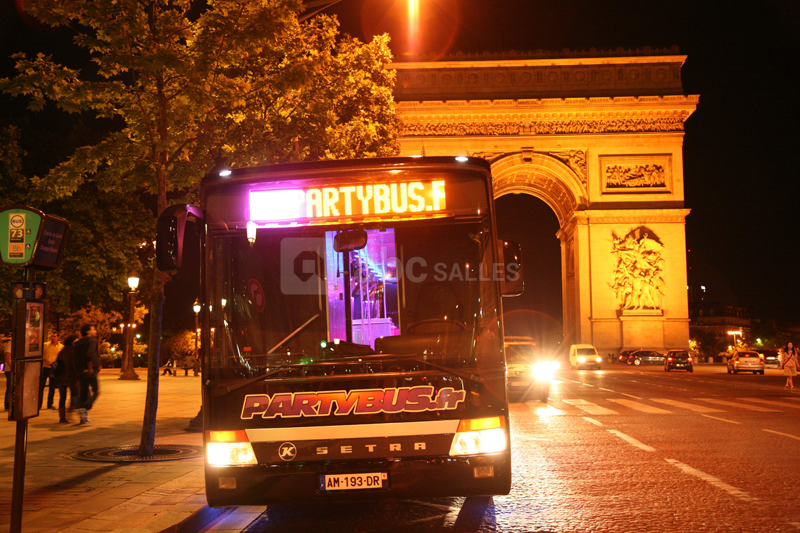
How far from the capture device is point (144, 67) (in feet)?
30.8

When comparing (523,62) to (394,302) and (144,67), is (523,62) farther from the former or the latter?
(394,302)

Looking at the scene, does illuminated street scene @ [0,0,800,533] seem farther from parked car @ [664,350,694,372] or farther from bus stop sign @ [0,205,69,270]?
parked car @ [664,350,694,372]

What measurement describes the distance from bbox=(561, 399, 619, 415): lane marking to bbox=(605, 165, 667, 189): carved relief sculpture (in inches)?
1009

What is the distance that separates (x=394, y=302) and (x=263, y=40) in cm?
583

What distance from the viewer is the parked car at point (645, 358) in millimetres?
40344

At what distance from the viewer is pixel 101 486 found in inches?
286

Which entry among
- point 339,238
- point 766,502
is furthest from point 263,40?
point 766,502

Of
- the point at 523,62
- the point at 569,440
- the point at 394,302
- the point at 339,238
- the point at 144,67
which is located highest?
the point at 523,62

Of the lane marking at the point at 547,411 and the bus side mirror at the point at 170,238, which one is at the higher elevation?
the bus side mirror at the point at 170,238

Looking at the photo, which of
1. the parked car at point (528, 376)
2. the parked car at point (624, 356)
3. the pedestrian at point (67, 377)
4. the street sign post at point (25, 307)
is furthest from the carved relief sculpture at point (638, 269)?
the street sign post at point (25, 307)

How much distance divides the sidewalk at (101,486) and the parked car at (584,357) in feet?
92.7

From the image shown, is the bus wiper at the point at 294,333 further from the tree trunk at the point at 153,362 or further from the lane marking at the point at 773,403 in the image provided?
the lane marking at the point at 773,403

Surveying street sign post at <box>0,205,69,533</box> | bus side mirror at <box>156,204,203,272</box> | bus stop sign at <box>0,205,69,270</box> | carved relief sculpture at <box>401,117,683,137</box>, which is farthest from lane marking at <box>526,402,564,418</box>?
carved relief sculpture at <box>401,117,683,137</box>

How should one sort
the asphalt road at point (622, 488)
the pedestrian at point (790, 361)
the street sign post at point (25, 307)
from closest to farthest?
the street sign post at point (25, 307)
the asphalt road at point (622, 488)
the pedestrian at point (790, 361)
